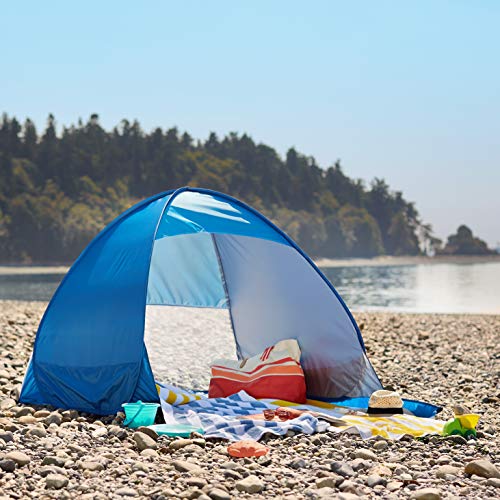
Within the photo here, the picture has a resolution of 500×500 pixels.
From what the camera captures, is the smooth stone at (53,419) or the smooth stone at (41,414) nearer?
the smooth stone at (53,419)

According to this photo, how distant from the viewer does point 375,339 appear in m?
10.6

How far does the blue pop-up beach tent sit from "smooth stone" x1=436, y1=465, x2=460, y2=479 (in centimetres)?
230

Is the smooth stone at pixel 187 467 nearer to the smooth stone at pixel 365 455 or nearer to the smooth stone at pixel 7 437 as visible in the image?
the smooth stone at pixel 365 455

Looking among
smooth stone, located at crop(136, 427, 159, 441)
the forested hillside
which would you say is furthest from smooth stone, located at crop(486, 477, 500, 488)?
the forested hillside

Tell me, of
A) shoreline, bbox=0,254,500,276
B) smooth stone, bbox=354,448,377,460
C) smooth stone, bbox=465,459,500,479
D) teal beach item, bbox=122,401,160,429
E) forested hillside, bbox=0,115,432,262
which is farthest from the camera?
shoreline, bbox=0,254,500,276

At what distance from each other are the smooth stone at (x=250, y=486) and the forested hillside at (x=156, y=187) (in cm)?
7709

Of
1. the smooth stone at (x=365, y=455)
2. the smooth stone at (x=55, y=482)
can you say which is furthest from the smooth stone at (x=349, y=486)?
the smooth stone at (x=55, y=482)

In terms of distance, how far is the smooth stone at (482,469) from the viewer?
4.03 meters

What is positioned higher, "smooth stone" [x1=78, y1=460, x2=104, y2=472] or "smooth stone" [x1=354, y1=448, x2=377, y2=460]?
"smooth stone" [x1=354, y1=448, x2=377, y2=460]

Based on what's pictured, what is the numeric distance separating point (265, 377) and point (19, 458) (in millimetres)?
2573

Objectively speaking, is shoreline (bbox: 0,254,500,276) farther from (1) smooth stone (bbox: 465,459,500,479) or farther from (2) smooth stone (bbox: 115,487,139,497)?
(2) smooth stone (bbox: 115,487,139,497)

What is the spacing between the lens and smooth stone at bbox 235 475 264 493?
151 inches

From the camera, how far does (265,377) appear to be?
6.38 metres

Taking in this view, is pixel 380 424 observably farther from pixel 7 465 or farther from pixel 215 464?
pixel 7 465
